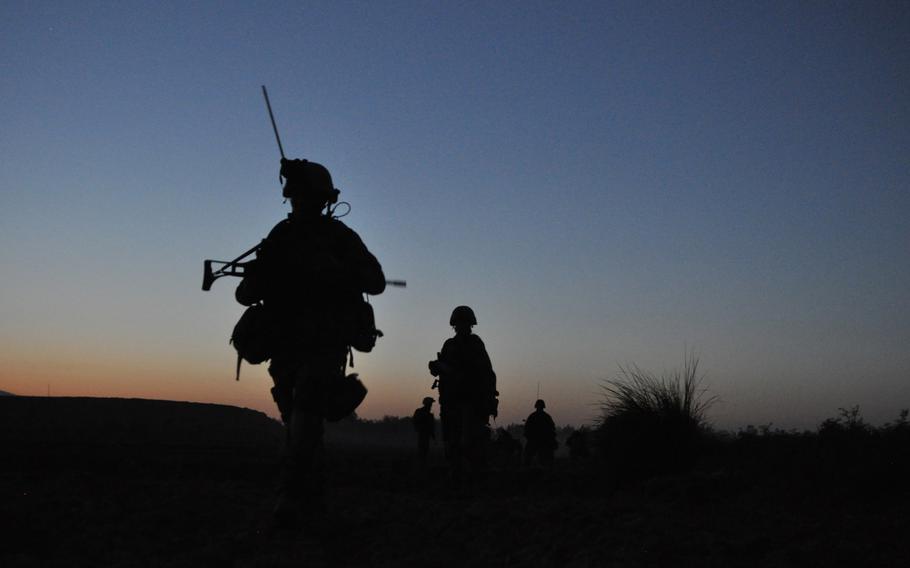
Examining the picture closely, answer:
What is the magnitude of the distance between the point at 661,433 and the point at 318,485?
469 centimetres

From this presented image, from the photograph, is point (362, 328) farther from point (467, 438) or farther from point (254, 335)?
point (467, 438)

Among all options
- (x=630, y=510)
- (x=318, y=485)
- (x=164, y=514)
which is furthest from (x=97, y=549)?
(x=630, y=510)

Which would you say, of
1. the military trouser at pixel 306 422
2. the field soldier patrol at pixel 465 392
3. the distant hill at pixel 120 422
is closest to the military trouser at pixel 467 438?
the field soldier patrol at pixel 465 392

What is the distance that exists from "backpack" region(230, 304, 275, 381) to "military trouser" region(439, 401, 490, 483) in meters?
3.86

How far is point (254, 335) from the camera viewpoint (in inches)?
199

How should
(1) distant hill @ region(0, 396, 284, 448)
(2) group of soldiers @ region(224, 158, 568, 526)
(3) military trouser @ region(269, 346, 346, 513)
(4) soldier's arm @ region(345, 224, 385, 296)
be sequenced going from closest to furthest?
(3) military trouser @ region(269, 346, 346, 513)
(2) group of soldiers @ region(224, 158, 568, 526)
(4) soldier's arm @ region(345, 224, 385, 296)
(1) distant hill @ region(0, 396, 284, 448)

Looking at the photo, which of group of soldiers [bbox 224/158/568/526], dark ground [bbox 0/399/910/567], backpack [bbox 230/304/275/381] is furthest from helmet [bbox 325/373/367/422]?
dark ground [bbox 0/399/910/567]

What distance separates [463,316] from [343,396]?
4.41 m

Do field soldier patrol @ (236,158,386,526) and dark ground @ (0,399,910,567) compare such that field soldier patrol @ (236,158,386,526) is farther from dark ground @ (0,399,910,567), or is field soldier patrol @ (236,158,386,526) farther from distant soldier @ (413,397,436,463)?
distant soldier @ (413,397,436,463)

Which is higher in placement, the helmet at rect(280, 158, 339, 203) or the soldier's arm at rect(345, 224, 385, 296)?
the helmet at rect(280, 158, 339, 203)

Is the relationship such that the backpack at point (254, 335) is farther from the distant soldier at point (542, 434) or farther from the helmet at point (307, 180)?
the distant soldier at point (542, 434)

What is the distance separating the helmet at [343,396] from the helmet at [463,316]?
4208 mm

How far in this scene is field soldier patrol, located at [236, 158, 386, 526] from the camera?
15.3 ft

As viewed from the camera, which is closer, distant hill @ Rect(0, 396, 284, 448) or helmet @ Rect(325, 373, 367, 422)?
helmet @ Rect(325, 373, 367, 422)
